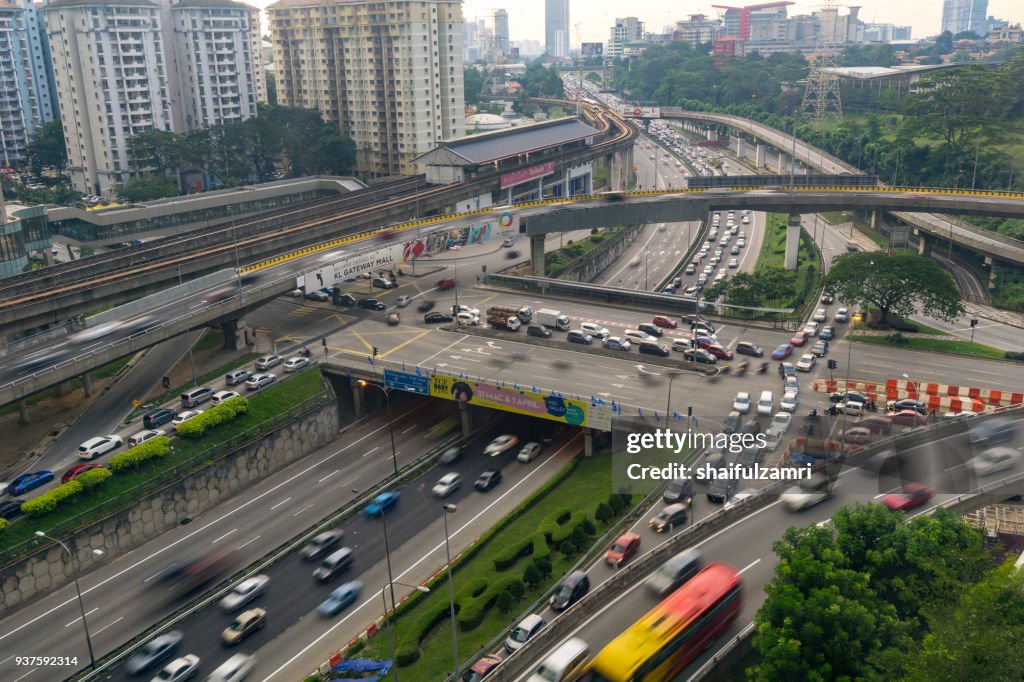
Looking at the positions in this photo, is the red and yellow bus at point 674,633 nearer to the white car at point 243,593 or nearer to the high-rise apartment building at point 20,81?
the white car at point 243,593

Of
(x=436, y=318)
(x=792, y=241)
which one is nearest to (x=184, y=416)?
(x=436, y=318)

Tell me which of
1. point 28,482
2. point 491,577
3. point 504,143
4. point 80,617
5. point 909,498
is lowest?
point 80,617

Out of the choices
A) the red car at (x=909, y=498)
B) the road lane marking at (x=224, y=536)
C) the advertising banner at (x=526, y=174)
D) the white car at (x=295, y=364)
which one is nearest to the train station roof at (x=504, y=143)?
the advertising banner at (x=526, y=174)

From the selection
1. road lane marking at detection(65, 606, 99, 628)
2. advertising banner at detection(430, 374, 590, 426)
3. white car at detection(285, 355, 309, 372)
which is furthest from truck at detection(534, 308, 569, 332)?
road lane marking at detection(65, 606, 99, 628)

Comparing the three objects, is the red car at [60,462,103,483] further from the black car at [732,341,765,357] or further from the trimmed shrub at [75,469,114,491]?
the black car at [732,341,765,357]

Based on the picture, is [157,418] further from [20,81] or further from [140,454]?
[20,81]
